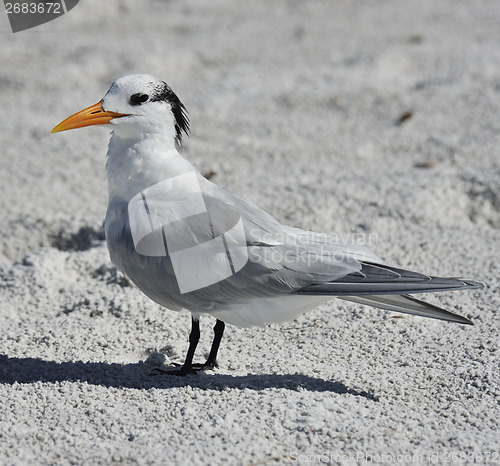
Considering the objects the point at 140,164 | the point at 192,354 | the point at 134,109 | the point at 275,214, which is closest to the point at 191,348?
the point at 192,354

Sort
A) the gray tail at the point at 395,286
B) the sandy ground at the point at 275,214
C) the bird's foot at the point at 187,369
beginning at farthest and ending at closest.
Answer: the bird's foot at the point at 187,369 < the gray tail at the point at 395,286 < the sandy ground at the point at 275,214

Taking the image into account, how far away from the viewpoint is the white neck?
230 centimetres

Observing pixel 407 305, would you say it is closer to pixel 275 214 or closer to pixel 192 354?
pixel 192 354

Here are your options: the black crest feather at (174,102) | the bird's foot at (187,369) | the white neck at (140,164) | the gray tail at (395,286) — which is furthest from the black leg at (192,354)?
the black crest feather at (174,102)

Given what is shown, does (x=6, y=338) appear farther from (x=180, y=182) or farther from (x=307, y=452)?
(x=307, y=452)

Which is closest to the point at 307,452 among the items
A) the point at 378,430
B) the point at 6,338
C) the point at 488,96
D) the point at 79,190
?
the point at 378,430

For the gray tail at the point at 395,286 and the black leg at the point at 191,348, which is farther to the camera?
the black leg at the point at 191,348

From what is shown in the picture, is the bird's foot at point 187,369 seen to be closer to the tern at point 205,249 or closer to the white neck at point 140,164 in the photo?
the tern at point 205,249

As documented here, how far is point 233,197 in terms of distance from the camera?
7.74 feet

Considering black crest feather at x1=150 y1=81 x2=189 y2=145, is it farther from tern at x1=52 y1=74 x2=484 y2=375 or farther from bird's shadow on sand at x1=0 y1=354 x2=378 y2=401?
bird's shadow on sand at x1=0 y1=354 x2=378 y2=401

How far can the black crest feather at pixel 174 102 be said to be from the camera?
7.59ft

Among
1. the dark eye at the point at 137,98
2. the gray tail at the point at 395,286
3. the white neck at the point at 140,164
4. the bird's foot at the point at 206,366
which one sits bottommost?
the bird's foot at the point at 206,366

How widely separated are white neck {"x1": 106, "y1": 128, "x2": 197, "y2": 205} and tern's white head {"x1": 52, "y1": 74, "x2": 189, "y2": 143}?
2cm

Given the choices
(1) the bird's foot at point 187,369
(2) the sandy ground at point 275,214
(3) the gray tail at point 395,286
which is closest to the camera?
(2) the sandy ground at point 275,214
